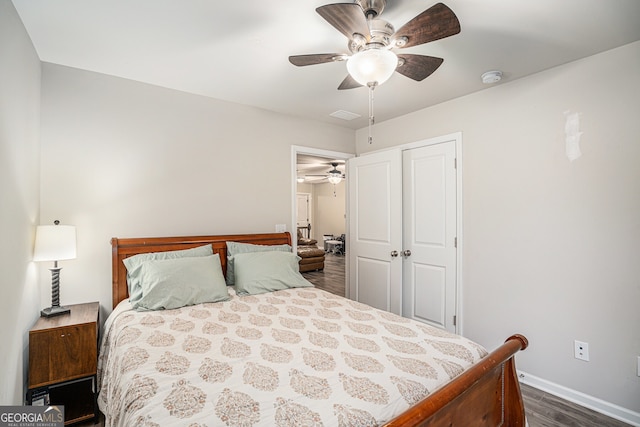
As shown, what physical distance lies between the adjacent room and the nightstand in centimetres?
1

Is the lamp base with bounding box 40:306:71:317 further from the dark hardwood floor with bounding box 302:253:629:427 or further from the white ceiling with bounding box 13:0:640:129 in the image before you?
the dark hardwood floor with bounding box 302:253:629:427

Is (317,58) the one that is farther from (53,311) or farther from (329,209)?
(329,209)

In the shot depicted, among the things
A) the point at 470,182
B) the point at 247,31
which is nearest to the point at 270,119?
the point at 247,31

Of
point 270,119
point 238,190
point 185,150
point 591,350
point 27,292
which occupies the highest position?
point 270,119

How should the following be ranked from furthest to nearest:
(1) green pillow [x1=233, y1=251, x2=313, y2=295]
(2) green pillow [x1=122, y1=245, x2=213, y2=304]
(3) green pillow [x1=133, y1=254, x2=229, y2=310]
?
(1) green pillow [x1=233, y1=251, x2=313, y2=295]
(2) green pillow [x1=122, y1=245, x2=213, y2=304]
(3) green pillow [x1=133, y1=254, x2=229, y2=310]

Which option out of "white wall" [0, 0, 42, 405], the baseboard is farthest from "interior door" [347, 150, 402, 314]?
"white wall" [0, 0, 42, 405]

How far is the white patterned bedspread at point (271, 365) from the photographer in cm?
106

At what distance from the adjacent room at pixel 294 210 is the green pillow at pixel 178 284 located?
0.05ft

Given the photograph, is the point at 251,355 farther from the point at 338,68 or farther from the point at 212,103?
the point at 212,103

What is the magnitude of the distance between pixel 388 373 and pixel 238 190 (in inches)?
94.7

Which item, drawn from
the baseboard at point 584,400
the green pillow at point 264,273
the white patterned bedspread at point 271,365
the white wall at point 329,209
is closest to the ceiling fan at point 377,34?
the white patterned bedspread at point 271,365

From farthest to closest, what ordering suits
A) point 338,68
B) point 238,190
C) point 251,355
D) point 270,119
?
1. point 270,119
2. point 238,190
3. point 338,68
4. point 251,355

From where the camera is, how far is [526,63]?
231cm

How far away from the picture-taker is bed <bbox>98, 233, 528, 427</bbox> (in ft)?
3.48
